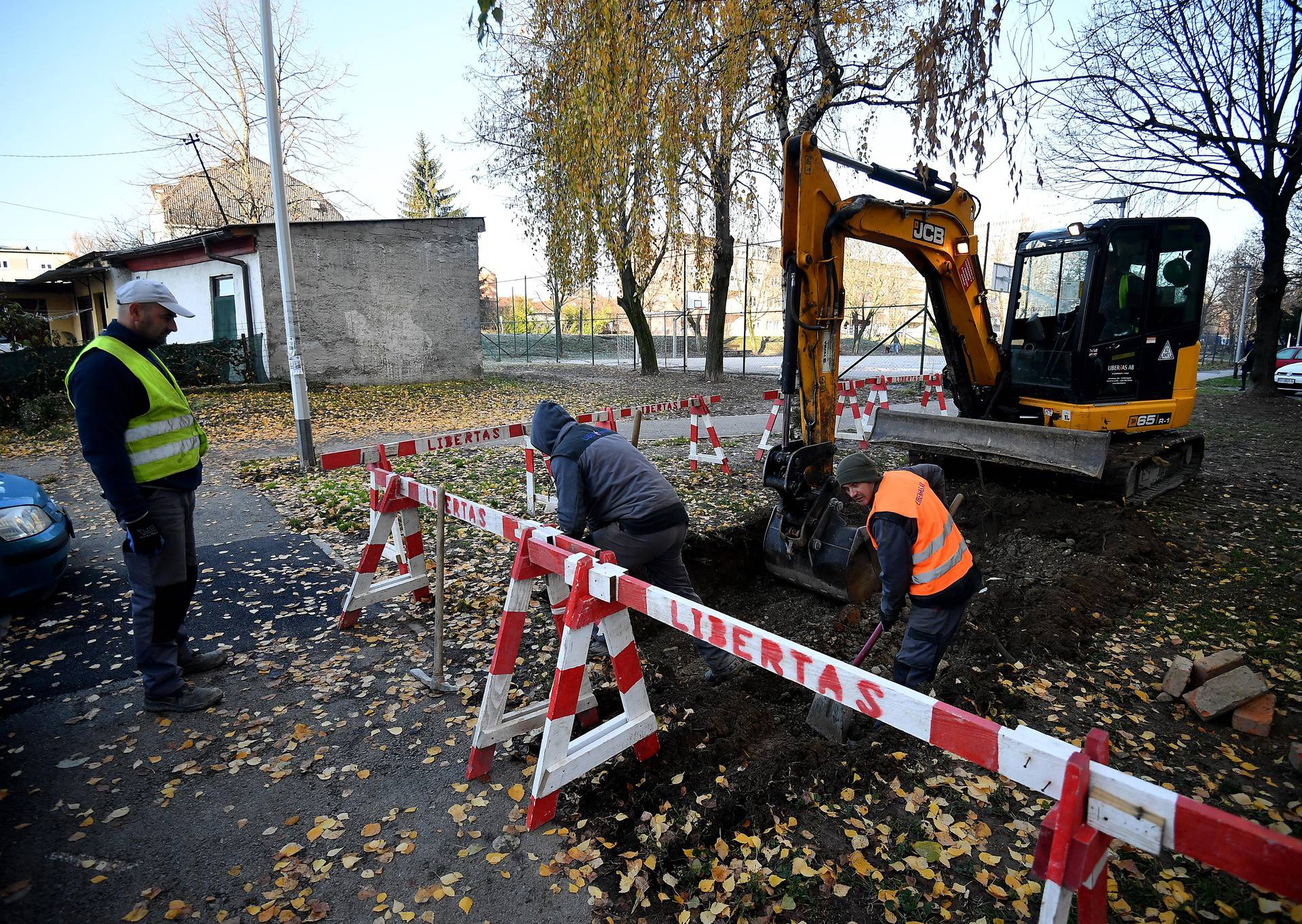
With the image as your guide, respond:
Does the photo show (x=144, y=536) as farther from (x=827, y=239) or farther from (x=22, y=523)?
(x=827, y=239)

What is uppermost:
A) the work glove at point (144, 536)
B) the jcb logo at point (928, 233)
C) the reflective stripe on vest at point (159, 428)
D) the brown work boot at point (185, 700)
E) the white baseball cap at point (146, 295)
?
the jcb logo at point (928, 233)

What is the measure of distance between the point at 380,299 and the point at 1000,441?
16.7 meters

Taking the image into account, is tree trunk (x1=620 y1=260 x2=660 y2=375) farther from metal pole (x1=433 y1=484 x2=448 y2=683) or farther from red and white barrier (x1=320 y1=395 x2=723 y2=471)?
metal pole (x1=433 y1=484 x2=448 y2=683)

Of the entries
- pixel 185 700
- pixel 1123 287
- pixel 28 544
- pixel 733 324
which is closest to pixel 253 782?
pixel 185 700

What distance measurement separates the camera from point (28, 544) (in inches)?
187

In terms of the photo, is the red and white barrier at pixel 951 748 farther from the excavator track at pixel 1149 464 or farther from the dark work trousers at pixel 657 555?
the excavator track at pixel 1149 464

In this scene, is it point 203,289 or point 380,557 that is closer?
point 380,557

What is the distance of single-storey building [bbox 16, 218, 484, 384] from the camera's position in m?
17.8

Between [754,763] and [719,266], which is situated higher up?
[719,266]

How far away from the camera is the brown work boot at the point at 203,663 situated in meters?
4.35

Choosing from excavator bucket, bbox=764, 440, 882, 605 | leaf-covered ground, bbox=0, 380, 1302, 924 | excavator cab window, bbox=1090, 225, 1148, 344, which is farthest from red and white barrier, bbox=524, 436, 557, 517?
excavator cab window, bbox=1090, 225, 1148, 344

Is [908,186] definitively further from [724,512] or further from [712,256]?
[712,256]

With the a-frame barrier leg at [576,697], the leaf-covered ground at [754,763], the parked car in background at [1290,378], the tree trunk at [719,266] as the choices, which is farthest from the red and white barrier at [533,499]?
the parked car in background at [1290,378]

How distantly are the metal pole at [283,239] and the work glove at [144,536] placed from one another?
19.0ft
